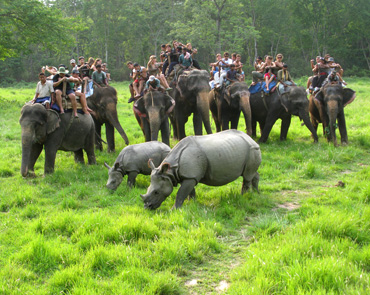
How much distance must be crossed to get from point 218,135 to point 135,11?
53.2 metres

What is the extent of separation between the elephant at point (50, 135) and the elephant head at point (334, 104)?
7550 millimetres

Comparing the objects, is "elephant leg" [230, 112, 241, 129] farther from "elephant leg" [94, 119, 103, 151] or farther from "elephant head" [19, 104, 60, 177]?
"elephant head" [19, 104, 60, 177]

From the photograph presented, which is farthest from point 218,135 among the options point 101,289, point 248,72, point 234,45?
point 248,72

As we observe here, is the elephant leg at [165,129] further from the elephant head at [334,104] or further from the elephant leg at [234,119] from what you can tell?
the elephant head at [334,104]

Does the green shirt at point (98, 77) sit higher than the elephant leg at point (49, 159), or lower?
higher

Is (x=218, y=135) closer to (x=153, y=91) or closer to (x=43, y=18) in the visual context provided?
(x=153, y=91)

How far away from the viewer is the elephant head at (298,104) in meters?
13.0

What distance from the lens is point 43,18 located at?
76.1ft

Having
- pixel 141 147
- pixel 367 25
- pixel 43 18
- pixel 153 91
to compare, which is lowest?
pixel 141 147

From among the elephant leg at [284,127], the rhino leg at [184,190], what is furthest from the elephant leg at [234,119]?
the rhino leg at [184,190]

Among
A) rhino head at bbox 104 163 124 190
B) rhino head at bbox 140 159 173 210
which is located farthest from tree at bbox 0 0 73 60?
rhino head at bbox 140 159 173 210

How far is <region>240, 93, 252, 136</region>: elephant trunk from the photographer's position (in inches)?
516

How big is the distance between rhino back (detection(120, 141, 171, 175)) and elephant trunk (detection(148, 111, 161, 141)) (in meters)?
1.66

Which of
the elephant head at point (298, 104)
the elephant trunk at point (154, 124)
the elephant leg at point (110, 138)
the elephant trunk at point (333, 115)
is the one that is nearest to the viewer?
the elephant trunk at point (154, 124)
